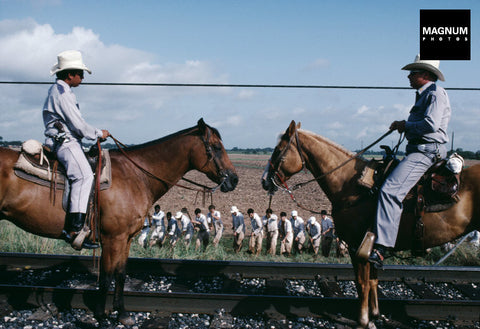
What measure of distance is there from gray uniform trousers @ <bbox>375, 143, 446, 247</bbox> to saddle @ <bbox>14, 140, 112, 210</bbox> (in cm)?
382

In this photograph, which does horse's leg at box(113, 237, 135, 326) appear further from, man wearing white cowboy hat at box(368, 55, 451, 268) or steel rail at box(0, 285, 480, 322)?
man wearing white cowboy hat at box(368, 55, 451, 268)

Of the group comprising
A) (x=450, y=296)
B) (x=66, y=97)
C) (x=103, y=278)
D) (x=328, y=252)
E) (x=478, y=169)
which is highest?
(x=66, y=97)

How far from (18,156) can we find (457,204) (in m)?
6.06

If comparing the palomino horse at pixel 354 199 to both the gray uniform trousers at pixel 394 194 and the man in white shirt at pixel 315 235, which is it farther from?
the man in white shirt at pixel 315 235

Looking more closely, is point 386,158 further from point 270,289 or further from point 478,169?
point 270,289

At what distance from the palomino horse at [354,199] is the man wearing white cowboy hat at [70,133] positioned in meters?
2.69

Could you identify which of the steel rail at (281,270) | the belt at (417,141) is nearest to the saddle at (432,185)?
the belt at (417,141)

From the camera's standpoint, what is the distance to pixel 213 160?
5742 mm

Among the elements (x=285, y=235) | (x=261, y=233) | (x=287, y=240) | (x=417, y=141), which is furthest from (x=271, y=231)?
(x=417, y=141)

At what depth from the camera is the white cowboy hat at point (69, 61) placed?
5.16m

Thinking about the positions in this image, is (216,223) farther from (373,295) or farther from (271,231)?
(373,295)

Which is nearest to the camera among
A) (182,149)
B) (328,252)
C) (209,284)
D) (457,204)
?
(457,204)

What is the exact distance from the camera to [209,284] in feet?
22.2

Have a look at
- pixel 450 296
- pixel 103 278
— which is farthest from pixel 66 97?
pixel 450 296
